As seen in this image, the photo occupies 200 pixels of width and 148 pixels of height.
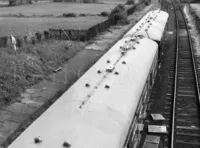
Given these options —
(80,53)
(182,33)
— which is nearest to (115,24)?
(182,33)

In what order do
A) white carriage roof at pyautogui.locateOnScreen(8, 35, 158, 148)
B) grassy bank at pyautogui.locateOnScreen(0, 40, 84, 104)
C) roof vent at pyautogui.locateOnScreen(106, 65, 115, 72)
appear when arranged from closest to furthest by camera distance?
white carriage roof at pyautogui.locateOnScreen(8, 35, 158, 148)
roof vent at pyautogui.locateOnScreen(106, 65, 115, 72)
grassy bank at pyautogui.locateOnScreen(0, 40, 84, 104)

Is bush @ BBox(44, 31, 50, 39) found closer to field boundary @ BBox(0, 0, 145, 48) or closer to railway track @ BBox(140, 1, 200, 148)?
field boundary @ BBox(0, 0, 145, 48)

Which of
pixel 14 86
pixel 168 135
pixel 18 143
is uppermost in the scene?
pixel 18 143

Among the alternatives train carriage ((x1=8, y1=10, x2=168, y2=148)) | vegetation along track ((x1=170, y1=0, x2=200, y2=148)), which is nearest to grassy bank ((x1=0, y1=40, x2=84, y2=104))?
train carriage ((x1=8, y1=10, x2=168, y2=148))

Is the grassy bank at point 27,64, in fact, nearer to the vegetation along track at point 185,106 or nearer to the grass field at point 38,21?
the grass field at point 38,21

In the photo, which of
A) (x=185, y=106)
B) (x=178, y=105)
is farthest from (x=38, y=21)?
(x=185, y=106)

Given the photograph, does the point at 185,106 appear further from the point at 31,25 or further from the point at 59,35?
the point at 31,25

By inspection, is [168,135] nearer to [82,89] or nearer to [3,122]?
[82,89]
